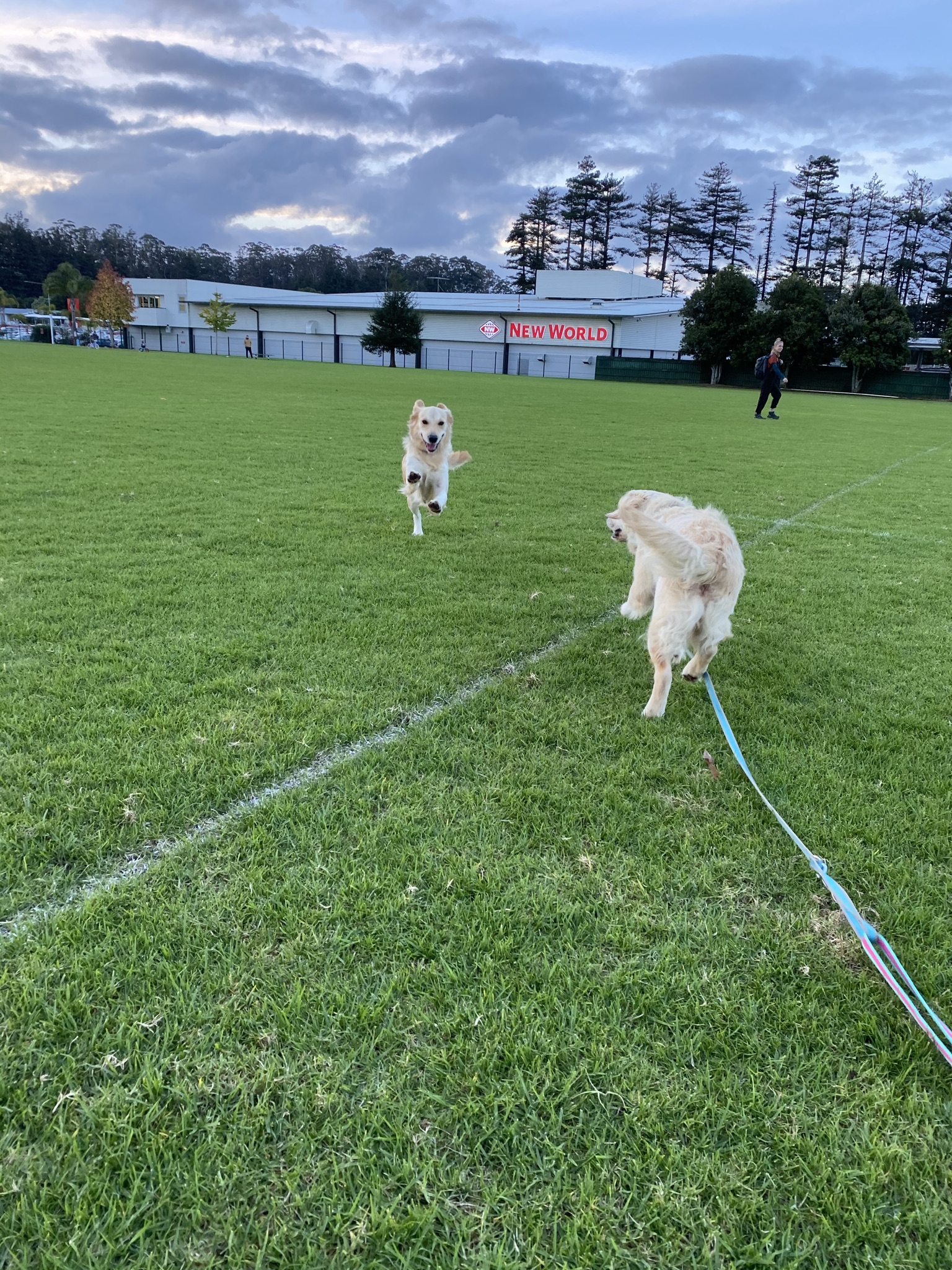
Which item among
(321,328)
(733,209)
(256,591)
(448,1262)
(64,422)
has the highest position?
(733,209)

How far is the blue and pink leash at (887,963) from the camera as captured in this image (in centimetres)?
187

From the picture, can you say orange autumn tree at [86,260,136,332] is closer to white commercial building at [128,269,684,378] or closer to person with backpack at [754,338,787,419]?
white commercial building at [128,269,684,378]

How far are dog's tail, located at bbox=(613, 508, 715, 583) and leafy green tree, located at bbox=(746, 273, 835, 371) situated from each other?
46867 millimetres

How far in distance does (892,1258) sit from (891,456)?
17.1m

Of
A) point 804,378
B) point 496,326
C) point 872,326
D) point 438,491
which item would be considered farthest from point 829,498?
point 496,326

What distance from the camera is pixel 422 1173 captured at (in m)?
1.54

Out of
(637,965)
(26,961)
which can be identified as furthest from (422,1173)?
(26,961)

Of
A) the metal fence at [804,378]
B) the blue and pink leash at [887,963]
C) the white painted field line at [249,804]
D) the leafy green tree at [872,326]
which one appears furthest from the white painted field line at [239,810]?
the metal fence at [804,378]

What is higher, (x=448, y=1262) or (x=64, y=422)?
(x=64, y=422)

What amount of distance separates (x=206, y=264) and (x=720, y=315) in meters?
98.9

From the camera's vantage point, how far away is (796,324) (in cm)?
4356

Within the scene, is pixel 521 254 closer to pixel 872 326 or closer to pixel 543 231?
pixel 543 231

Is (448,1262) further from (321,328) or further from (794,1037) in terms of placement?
(321,328)

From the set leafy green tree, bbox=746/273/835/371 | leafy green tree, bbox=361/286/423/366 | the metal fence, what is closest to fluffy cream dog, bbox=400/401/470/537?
leafy green tree, bbox=746/273/835/371
